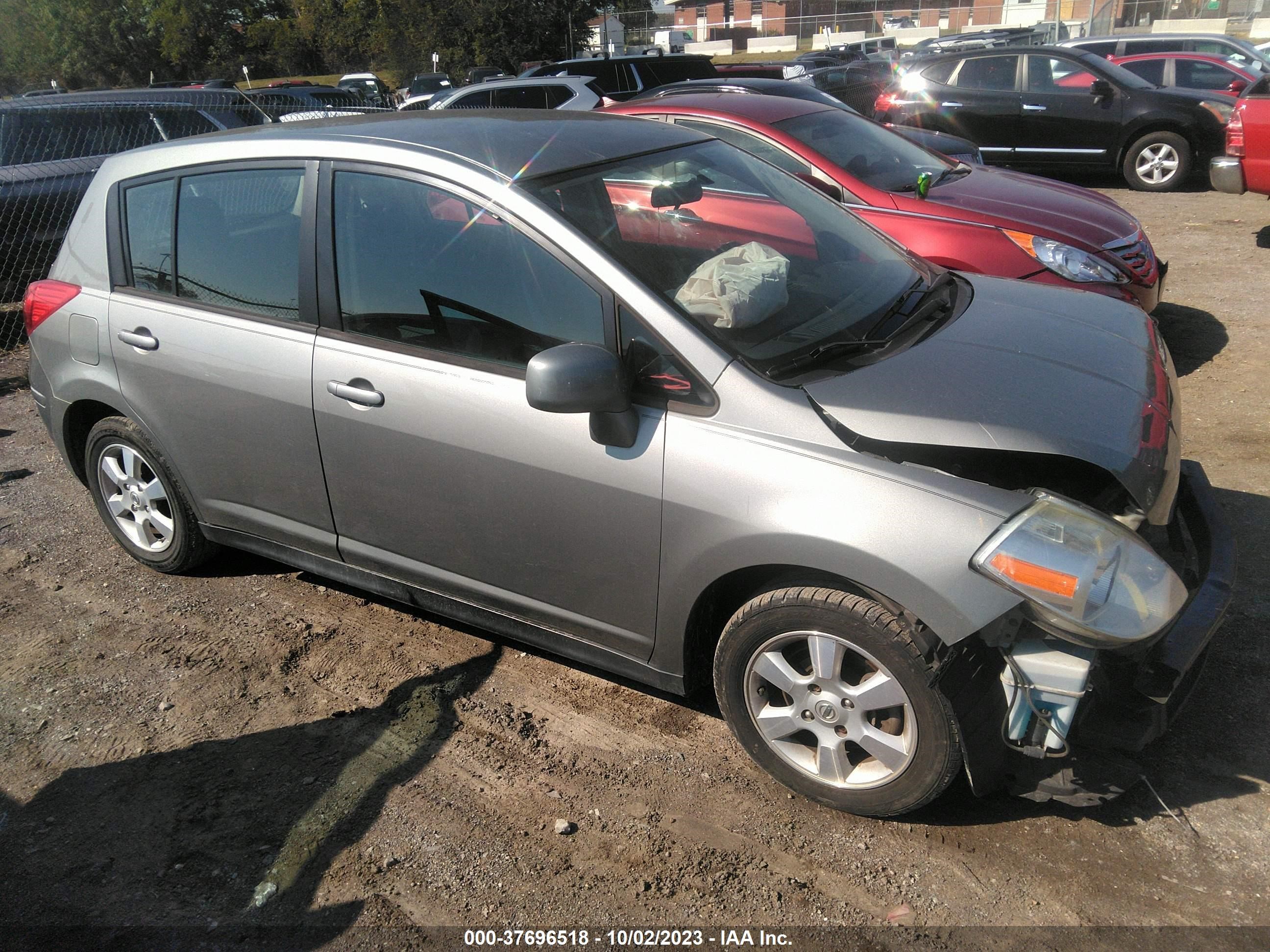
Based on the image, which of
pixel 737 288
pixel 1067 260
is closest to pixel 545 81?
pixel 1067 260

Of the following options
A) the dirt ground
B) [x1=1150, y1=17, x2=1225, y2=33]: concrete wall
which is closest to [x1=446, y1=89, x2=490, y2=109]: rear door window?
the dirt ground

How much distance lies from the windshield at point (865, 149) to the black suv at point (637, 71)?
20.4ft

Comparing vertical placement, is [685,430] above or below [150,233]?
below

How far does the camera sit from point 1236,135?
867 cm

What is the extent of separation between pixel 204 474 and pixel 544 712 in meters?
1.67

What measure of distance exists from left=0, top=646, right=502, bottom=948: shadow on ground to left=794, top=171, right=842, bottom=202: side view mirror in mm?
3430

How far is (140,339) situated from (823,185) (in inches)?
148

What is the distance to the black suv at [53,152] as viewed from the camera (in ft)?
29.2

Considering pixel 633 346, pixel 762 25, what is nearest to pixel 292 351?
pixel 633 346

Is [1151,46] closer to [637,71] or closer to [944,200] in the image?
[637,71]

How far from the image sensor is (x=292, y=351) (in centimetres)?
335

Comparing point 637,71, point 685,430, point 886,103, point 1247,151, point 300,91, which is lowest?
point 1247,151

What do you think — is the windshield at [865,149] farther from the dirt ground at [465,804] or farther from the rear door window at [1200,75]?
the rear door window at [1200,75]

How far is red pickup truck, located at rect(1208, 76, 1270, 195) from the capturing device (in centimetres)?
845
